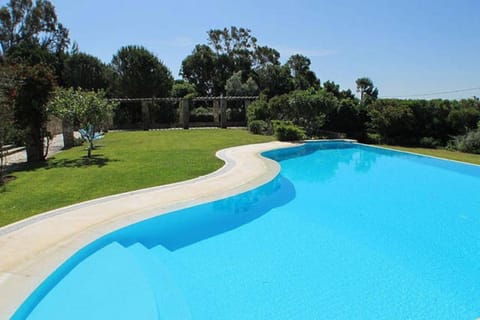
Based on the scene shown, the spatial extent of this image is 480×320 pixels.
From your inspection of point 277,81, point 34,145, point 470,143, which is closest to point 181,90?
point 277,81

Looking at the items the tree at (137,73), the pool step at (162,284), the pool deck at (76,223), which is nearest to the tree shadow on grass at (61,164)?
the pool deck at (76,223)

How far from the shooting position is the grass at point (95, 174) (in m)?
7.78

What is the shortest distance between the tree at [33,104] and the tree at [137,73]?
21.4 meters

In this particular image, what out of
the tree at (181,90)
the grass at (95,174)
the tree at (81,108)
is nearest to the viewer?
the grass at (95,174)

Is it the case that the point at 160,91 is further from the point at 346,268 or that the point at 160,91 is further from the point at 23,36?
the point at 346,268

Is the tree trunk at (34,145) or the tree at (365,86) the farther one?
the tree at (365,86)

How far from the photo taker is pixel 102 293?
181 inches

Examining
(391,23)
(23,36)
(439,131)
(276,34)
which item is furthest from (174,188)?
(23,36)

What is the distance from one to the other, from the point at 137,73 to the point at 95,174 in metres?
25.5

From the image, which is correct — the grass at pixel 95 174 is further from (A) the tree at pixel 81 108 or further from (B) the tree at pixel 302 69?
(B) the tree at pixel 302 69

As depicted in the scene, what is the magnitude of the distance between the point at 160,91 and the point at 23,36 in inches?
663

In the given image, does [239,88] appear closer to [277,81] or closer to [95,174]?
[277,81]

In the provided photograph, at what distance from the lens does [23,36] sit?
36.2 m

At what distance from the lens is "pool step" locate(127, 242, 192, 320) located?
4.35m
